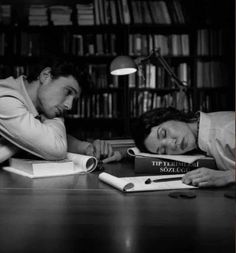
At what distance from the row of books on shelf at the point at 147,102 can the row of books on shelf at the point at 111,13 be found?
0.70 m

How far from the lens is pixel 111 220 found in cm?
83

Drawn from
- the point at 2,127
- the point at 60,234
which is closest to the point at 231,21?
the point at 2,127

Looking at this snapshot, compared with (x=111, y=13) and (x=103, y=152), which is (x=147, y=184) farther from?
(x=111, y=13)

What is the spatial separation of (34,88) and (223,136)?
36.4 inches

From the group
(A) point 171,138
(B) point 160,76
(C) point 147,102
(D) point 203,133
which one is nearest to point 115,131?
(C) point 147,102

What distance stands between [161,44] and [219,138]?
2485 mm

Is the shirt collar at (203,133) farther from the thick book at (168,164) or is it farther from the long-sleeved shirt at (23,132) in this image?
the long-sleeved shirt at (23,132)

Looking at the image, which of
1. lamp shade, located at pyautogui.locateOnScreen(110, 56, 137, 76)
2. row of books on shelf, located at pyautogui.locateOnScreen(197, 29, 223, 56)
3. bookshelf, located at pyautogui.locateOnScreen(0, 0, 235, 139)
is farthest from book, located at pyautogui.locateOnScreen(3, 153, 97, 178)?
row of books on shelf, located at pyautogui.locateOnScreen(197, 29, 223, 56)

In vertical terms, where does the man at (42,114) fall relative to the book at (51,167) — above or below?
above

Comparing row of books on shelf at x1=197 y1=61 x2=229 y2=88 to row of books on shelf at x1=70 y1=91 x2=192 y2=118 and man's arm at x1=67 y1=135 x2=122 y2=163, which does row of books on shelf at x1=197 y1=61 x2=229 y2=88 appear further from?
man's arm at x1=67 y1=135 x2=122 y2=163

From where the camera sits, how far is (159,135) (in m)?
1.74

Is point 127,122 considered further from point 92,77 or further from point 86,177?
point 86,177

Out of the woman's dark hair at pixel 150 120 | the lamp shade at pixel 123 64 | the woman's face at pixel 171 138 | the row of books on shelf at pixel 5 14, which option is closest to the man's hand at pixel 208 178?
the woman's face at pixel 171 138

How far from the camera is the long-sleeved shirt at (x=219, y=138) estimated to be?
1463mm
